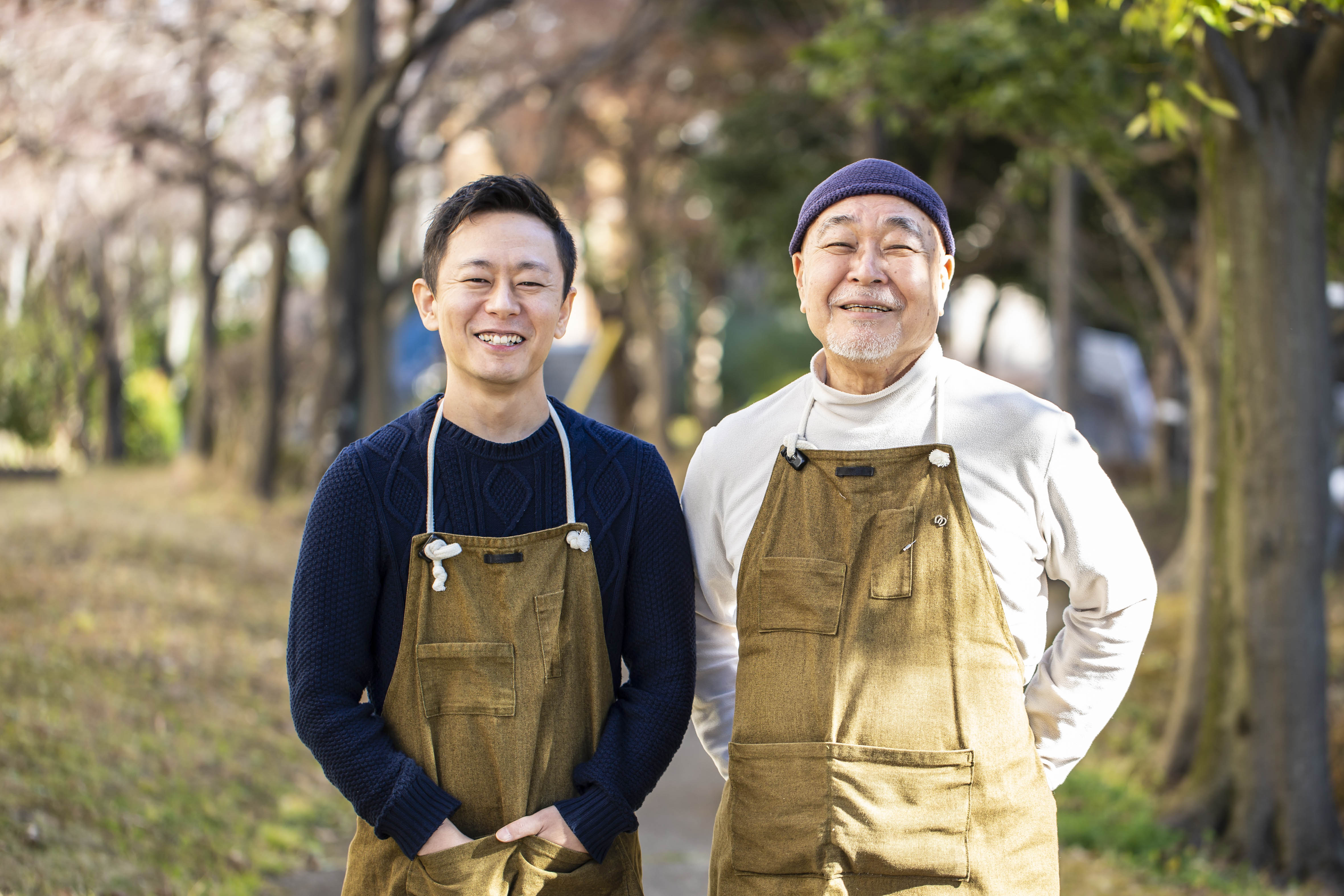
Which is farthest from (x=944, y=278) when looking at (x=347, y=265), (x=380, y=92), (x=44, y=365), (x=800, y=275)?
(x=44, y=365)

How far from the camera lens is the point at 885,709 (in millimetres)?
2270

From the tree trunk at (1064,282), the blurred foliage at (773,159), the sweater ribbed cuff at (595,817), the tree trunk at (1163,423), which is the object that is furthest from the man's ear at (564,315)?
the tree trunk at (1163,423)

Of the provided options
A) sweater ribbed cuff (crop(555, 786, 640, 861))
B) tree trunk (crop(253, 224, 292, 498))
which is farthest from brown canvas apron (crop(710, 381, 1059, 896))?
tree trunk (crop(253, 224, 292, 498))

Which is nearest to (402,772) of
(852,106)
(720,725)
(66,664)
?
(720,725)

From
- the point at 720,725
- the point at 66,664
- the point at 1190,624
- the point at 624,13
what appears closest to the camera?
the point at 720,725

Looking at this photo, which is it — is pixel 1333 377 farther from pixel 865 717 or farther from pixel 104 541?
pixel 104 541

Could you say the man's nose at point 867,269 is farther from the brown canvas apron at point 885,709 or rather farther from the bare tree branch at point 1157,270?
the bare tree branch at point 1157,270

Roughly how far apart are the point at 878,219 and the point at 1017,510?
61cm

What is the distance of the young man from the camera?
224 centimetres

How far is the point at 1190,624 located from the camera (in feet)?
22.4

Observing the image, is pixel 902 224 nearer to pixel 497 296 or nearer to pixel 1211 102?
pixel 497 296

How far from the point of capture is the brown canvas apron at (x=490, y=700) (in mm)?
2238

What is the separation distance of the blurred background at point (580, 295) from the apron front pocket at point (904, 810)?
1396 mm

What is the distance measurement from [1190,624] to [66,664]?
19.2 ft
